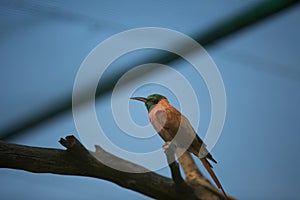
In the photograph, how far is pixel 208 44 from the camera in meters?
0.36

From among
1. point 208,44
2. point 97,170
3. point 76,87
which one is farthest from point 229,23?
point 97,170

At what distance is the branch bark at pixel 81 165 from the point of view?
0.50 metres

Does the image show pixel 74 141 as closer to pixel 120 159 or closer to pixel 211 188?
pixel 120 159

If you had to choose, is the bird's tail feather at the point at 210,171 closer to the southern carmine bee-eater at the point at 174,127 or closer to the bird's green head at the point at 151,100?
the southern carmine bee-eater at the point at 174,127

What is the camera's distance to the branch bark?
0.50 metres

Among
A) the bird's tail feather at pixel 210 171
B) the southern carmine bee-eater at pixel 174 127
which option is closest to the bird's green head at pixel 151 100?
the southern carmine bee-eater at pixel 174 127

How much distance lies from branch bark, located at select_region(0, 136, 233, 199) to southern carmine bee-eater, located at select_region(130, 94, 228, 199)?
60 millimetres

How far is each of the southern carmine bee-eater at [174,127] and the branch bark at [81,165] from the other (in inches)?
2.4

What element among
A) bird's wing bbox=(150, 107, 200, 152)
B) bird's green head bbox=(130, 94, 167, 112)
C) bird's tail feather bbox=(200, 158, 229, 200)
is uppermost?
bird's green head bbox=(130, 94, 167, 112)

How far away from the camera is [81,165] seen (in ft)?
1.74

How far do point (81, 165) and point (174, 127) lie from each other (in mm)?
163

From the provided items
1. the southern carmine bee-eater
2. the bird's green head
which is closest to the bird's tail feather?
the southern carmine bee-eater

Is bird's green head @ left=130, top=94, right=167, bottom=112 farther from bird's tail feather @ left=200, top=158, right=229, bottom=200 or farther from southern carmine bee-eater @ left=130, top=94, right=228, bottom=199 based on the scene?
bird's tail feather @ left=200, top=158, right=229, bottom=200

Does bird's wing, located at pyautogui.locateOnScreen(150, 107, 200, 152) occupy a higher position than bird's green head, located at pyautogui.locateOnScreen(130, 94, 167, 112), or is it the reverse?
bird's green head, located at pyautogui.locateOnScreen(130, 94, 167, 112)
